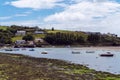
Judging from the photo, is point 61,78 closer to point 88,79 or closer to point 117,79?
point 88,79

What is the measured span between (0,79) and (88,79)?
443 inches

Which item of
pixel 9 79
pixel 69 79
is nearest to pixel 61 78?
pixel 69 79

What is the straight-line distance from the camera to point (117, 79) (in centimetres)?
4069

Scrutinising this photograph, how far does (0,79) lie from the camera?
35219mm

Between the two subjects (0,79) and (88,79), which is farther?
(88,79)

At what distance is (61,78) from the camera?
3931 centimetres

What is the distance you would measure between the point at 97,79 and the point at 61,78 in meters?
4.74

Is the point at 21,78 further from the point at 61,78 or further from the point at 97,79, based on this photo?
the point at 97,79

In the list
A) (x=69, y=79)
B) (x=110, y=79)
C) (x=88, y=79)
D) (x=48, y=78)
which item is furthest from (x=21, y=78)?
(x=110, y=79)

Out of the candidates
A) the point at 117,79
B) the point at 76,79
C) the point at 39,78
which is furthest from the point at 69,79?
the point at 117,79

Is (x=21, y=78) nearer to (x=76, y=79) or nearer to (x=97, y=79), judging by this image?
(x=76, y=79)

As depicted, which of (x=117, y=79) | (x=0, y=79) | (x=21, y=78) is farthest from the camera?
(x=117, y=79)

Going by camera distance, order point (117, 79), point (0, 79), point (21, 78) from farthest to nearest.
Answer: point (117, 79), point (21, 78), point (0, 79)

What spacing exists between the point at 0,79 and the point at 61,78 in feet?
26.5
